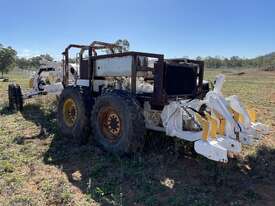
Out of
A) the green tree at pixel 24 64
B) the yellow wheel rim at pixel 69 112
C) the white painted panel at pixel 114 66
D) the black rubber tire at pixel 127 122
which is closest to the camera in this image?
the black rubber tire at pixel 127 122

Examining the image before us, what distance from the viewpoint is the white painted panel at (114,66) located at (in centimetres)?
570

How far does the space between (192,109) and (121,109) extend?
1.17 m

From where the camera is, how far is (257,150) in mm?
5945

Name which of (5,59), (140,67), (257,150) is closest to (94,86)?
(140,67)

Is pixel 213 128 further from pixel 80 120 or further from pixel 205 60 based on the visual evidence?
pixel 205 60

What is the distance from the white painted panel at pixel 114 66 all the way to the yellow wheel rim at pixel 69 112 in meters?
0.93

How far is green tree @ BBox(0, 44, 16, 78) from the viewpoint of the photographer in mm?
45031

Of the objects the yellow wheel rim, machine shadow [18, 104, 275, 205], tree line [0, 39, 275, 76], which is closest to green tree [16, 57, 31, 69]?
tree line [0, 39, 275, 76]

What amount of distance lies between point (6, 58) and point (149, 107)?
44006 mm

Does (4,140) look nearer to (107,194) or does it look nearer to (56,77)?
(107,194)

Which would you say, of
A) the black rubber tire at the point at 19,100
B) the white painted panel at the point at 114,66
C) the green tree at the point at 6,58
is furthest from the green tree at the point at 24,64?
the white painted panel at the point at 114,66

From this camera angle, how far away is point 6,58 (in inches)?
1784

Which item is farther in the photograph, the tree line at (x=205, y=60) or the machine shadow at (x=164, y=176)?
the tree line at (x=205, y=60)

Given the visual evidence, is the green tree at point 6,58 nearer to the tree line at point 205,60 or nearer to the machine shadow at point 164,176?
the tree line at point 205,60
